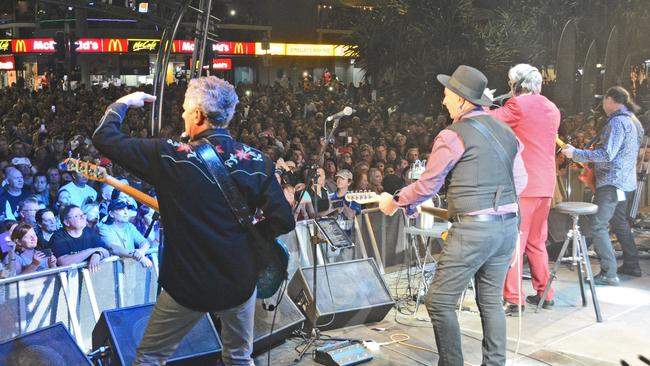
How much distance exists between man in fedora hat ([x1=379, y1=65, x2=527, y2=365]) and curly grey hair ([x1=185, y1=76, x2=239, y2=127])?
139 cm

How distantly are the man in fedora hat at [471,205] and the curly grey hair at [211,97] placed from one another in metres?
1.39

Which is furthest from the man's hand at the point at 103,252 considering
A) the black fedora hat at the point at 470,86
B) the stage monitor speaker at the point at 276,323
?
the black fedora hat at the point at 470,86

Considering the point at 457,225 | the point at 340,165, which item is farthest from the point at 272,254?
the point at 340,165

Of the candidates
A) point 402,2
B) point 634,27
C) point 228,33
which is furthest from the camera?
point 228,33

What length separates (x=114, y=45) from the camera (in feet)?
128

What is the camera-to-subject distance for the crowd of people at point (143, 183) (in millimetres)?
6734

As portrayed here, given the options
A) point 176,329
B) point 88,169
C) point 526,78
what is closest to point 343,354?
point 176,329

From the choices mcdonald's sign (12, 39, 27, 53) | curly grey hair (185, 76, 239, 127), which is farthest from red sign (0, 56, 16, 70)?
curly grey hair (185, 76, 239, 127)

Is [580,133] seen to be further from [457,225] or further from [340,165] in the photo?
[457,225]

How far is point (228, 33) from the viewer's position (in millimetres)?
42812

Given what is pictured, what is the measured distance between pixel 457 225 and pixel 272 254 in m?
1.29

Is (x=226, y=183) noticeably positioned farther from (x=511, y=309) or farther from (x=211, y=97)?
(x=511, y=309)

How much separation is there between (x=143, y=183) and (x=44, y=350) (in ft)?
17.8

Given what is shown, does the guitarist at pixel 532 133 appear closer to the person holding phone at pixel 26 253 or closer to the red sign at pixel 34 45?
the person holding phone at pixel 26 253
